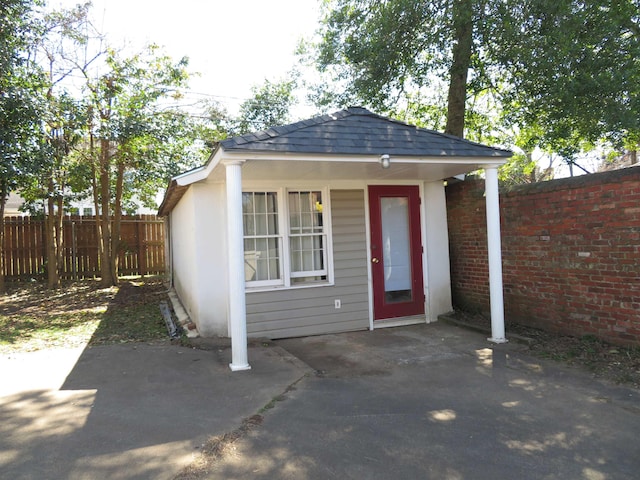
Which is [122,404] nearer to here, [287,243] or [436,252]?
[287,243]

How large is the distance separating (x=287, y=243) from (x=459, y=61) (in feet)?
17.0

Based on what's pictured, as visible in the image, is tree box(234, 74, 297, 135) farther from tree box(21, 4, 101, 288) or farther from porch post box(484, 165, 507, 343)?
porch post box(484, 165, 507, 343)

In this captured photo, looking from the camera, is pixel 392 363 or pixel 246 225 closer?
pixel 392 363

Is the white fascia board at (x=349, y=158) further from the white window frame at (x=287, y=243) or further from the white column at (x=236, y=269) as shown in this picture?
the white window frame at (x=287, y=243)

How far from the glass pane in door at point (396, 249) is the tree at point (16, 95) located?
7.23 metres

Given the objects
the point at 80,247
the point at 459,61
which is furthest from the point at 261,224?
the point at 80,247

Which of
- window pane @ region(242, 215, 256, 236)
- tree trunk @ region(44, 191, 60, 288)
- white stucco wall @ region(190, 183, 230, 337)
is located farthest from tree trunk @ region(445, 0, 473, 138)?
tree trunk @ region(44, 191, 60, 288)

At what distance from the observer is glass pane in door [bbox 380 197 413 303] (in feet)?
25.2

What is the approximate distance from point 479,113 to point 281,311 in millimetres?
9198

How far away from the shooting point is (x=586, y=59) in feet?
24.8

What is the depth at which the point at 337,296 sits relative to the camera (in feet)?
24.1

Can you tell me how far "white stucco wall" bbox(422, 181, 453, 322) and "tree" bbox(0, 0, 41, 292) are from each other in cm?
787

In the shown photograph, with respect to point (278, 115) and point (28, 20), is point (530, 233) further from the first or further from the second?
point (278, 115)

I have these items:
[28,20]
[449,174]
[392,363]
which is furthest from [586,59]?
[28,20]
